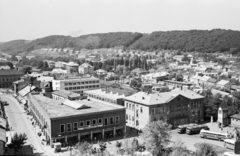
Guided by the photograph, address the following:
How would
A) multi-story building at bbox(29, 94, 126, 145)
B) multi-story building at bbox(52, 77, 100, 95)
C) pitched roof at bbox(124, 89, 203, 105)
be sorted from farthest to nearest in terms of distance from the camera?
multi-story building at bbox(52, 77, 100, 95), pitched roof at bbox(124, 89, 203, 105), multi-story building at bbox(29, 94, 126, 145)

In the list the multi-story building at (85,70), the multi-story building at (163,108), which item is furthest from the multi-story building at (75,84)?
the multi-story building at (85,70)

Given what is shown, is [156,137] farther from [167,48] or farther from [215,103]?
[167,48]

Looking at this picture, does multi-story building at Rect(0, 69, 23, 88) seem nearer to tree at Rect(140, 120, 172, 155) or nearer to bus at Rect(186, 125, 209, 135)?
bus at Rect(186, 125, 209, 135)

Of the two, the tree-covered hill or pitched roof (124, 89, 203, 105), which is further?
the tree-covered hill

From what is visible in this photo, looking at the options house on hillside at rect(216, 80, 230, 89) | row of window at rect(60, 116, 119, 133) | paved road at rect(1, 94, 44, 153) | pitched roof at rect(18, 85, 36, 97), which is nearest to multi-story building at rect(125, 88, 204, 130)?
row of window at rect(60, 116, 119, 133)

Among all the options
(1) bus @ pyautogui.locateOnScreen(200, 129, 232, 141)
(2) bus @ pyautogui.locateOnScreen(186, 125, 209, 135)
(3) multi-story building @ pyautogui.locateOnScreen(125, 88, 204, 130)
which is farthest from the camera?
(3) multi-story building @ pyautogui.locateOnScreen(125, 88, 204, 130)

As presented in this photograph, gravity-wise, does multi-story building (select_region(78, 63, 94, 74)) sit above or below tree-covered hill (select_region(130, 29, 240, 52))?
below

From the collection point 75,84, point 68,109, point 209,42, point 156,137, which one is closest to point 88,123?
point 68,109
